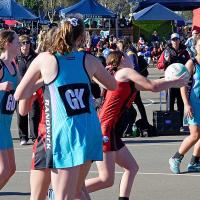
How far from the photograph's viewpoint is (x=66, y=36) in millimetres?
5035

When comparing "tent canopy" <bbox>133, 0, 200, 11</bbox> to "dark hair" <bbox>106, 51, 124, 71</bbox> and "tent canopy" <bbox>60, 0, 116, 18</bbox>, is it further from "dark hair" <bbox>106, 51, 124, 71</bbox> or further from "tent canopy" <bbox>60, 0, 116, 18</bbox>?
"dark hair" <bbox>106, 51, 124, 71</bbox>

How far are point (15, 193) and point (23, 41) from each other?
4648 millimetres

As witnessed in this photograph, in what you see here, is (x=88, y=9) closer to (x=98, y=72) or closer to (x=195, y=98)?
(x=195, y=98)

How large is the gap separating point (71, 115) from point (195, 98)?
4.70 meters

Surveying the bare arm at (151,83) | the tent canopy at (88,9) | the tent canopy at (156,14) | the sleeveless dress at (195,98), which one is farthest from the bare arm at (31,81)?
the tent canopy at (156,14)

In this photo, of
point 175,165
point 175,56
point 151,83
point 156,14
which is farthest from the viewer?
point 156,14

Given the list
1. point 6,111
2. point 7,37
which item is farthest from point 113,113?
point 7,37

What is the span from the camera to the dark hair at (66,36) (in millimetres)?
5031

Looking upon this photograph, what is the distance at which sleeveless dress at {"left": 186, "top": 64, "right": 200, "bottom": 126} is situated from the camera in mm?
9359

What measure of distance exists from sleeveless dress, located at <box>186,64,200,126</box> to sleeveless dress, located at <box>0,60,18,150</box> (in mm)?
2904

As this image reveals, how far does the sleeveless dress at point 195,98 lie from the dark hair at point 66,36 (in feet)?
14.8

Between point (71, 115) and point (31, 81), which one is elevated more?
point (31, 81)

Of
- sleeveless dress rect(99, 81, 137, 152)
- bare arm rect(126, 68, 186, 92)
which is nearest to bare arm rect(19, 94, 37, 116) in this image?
bare arm rect(126, 68, 186, 92)

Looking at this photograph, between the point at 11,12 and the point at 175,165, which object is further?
the point at 11,12
